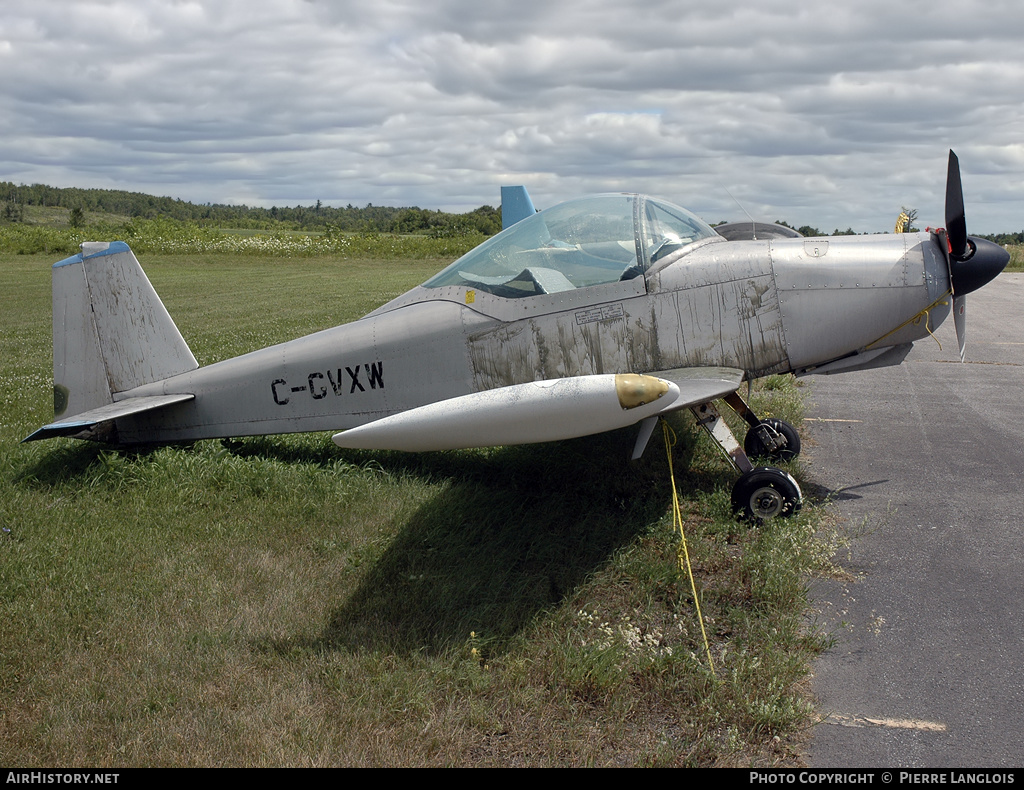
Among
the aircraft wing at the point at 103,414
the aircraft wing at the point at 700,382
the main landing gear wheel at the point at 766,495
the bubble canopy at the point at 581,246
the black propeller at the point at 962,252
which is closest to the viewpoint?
the aircraft wing at the point at 700,382

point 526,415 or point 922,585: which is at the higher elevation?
point 526,415

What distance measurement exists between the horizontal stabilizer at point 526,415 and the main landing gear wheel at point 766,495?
157 centimetres

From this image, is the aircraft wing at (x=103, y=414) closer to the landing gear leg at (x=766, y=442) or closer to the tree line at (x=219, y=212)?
the landing gear leg at (x=766, y=442)

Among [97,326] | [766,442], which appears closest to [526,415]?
[766,442]

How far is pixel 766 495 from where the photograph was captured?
518cm

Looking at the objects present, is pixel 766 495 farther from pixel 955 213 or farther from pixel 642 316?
pixel 955 213

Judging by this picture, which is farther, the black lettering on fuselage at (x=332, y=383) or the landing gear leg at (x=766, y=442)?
the landing gear leg at (x=766, y=442)

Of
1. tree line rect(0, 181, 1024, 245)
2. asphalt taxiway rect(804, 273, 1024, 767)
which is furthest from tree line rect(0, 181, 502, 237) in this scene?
asphalt taxiway rect(804, 273, 1024, 767)

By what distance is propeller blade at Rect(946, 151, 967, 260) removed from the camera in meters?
5.20

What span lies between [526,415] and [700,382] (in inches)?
63.6

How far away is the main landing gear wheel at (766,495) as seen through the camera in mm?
5129

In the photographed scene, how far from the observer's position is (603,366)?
541cm

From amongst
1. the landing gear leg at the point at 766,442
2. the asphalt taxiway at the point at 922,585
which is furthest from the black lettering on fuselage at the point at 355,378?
the asphalt taxiway at the point at 922,585

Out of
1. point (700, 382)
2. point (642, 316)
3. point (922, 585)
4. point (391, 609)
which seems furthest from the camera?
point (642, 316)
